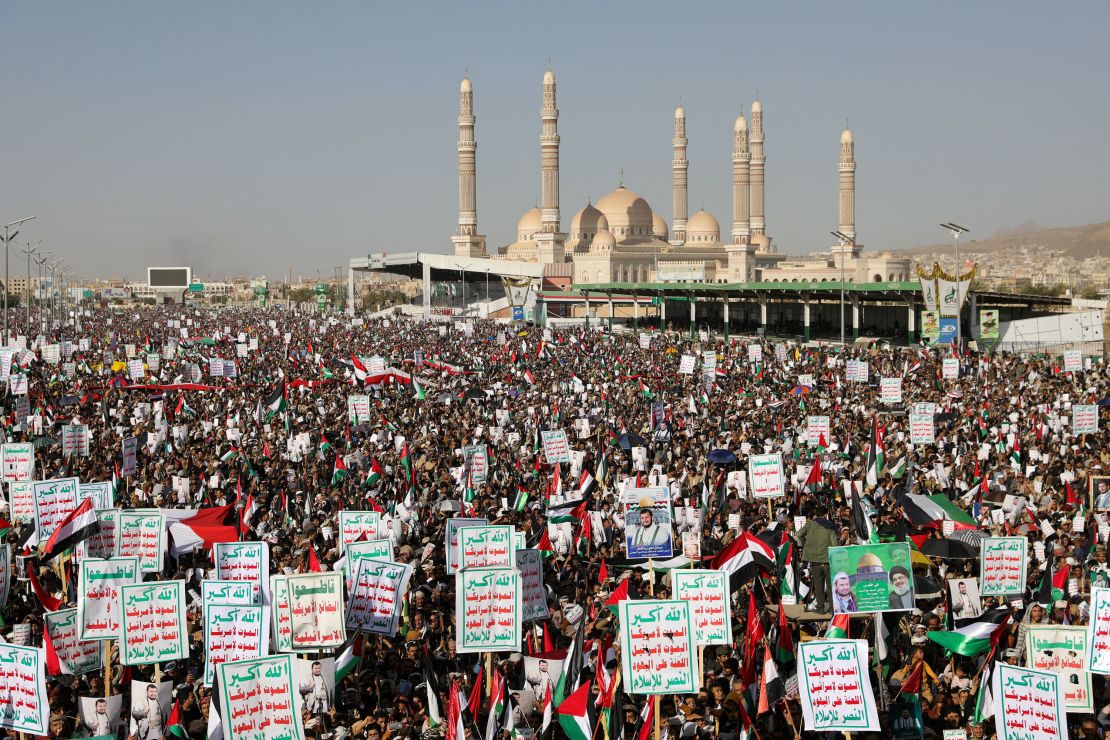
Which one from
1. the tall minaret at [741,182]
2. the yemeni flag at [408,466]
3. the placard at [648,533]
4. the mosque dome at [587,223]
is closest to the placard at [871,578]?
the placard at [648,533]

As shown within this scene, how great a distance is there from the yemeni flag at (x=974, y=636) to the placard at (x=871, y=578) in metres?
0.37

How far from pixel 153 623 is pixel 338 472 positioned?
8844 mm

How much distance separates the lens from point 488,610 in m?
8.47

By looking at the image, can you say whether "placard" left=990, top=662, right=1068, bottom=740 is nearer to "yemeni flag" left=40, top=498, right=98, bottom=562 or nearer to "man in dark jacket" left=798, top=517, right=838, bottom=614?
"man in dark jacket" left=798, top=517, right=838, bottom=614

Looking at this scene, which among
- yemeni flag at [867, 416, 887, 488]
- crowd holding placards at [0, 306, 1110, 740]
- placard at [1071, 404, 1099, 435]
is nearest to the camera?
crowd holding placards at [0, 306, 1110, 740]

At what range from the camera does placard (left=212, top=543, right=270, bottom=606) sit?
9.61 m

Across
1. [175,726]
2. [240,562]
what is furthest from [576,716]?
[240,562]

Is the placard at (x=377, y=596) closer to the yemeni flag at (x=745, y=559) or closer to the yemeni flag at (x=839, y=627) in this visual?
the yemeni flag at (x=745, y=559)

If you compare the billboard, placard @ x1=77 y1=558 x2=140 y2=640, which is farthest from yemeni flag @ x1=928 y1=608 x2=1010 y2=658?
the billboard

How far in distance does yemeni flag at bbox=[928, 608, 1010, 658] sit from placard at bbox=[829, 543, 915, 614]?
0.37 m

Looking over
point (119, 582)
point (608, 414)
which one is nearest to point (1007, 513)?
point (119, 582)

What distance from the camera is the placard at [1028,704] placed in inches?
261

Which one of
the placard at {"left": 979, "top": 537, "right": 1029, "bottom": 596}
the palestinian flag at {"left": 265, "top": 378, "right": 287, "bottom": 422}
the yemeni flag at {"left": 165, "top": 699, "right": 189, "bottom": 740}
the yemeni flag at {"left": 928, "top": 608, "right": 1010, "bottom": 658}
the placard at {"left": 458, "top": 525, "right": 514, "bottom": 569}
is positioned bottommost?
the yemeni flag at {"left": 165, "top": 699, "right": 189, "bottom": 740}

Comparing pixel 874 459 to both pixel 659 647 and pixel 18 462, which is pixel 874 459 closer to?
pixel 659 647
